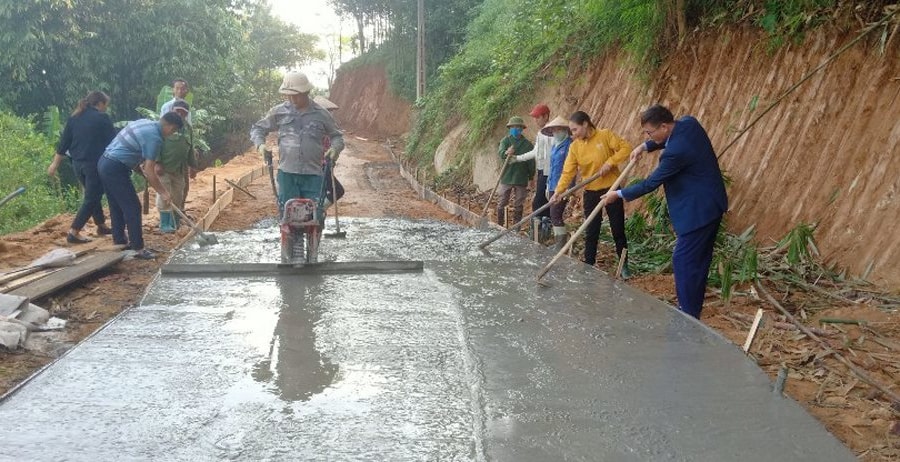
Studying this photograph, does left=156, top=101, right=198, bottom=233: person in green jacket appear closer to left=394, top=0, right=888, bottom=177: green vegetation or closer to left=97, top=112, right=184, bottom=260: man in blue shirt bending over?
left=97, top=112, right=184, bottom=260: man in blue shirt bending over

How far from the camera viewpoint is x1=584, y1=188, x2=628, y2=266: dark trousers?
6.42 metres

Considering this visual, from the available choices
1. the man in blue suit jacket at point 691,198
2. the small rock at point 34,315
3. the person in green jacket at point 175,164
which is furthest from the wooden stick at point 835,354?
the person in green jacket at point 175,164

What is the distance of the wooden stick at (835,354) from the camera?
3.69 m

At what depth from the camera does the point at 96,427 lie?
2863 millimetres

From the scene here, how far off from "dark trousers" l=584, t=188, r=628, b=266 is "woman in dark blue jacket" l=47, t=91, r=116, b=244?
5061 mm

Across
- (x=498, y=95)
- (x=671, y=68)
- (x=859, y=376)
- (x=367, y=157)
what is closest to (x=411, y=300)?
(x=859, y=376)

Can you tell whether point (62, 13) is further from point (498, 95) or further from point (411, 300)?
point (411, 300)

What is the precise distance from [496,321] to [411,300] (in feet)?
2.44

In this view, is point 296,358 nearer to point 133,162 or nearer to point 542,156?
point 133,162

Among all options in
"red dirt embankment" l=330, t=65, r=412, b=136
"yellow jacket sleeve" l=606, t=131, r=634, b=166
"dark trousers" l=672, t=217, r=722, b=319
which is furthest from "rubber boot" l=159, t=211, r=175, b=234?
"red dirt embankment" l=330, t=65, r=412, b=136

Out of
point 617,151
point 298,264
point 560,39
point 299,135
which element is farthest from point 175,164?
point 560,39

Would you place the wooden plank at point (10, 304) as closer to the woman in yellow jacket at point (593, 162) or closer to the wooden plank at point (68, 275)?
the wooden plank at point (68, 275)

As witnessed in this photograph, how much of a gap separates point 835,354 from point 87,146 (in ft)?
23.3

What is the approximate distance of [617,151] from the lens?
6641 millimetres
